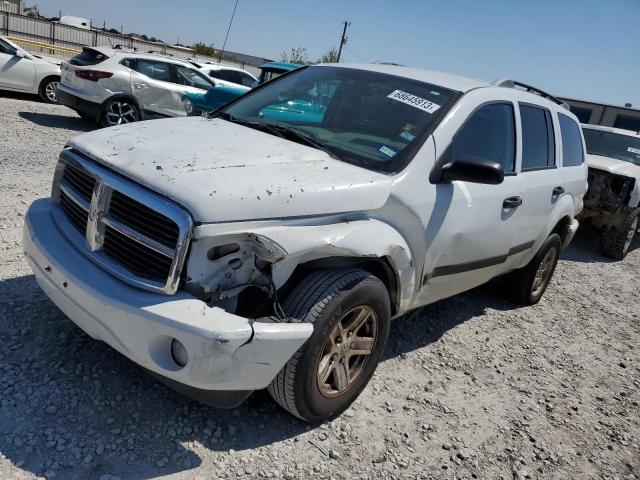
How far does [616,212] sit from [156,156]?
23.6 ft

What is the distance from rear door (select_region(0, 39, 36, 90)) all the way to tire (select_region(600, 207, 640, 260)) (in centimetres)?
1154

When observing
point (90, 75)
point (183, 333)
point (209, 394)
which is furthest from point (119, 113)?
point (183, 333)

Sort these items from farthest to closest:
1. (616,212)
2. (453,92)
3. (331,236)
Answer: (616,212) → (453,92) → (331,236)

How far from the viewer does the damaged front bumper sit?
2.19 m

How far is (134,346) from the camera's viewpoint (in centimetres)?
230

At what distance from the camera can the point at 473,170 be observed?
3039 millimetres

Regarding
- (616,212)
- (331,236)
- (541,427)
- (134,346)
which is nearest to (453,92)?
(331,236)

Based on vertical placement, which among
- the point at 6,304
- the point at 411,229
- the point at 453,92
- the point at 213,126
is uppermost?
the point at 453,92

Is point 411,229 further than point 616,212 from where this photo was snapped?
No

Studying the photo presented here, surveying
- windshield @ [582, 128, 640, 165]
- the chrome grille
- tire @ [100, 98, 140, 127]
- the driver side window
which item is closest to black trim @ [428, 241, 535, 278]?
the chrome grille

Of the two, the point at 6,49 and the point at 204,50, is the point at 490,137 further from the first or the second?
the point at 204,50

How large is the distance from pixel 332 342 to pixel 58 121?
31.8 ft

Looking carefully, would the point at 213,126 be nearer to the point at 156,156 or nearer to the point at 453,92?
→ the point at 156,156

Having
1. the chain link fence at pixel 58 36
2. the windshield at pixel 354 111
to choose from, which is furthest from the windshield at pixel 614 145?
the chain link fence at pixel 58 36
